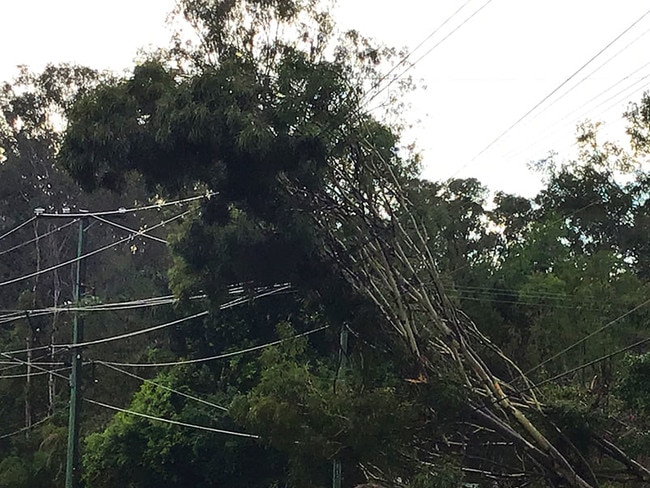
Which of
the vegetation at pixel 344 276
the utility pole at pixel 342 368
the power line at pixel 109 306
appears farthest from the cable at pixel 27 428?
the utility pole at pixel 342 368

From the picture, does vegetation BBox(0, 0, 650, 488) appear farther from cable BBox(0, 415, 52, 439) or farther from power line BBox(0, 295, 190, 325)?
cable BBox(0, 415, 52, 439)

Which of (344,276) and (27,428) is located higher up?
(27,428)

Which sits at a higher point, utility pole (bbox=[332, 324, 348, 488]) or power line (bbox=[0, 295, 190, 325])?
power line (bbox=[0, 295, 190, 325])

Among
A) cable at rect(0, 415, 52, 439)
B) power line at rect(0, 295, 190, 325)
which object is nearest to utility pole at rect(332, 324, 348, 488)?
power line at rect(0, 295, 190, 325)

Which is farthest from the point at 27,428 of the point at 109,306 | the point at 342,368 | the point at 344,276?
the point at 344,276

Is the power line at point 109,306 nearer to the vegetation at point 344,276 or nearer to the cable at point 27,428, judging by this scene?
the vegetation at point 344,276

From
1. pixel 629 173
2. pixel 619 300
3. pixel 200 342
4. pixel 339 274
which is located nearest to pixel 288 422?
pixel 339 274

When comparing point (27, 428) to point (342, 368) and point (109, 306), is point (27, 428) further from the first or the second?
point (342, 368)

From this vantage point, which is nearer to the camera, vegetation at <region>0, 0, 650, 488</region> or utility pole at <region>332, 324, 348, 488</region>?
vegetation at <region>0, 0, 650, 488</region>

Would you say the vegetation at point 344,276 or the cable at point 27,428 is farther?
the cable at point 27,428

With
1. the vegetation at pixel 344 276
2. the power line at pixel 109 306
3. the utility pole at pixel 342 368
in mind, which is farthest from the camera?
the power line at pixel 109 306

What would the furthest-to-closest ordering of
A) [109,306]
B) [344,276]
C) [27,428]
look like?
[27,428]
[109,306]
[344,276]

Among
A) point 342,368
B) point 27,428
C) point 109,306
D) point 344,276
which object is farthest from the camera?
point 27,428

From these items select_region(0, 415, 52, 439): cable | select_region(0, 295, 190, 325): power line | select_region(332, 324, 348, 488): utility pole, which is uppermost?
select_region(0, 295, 190, 325): power line
